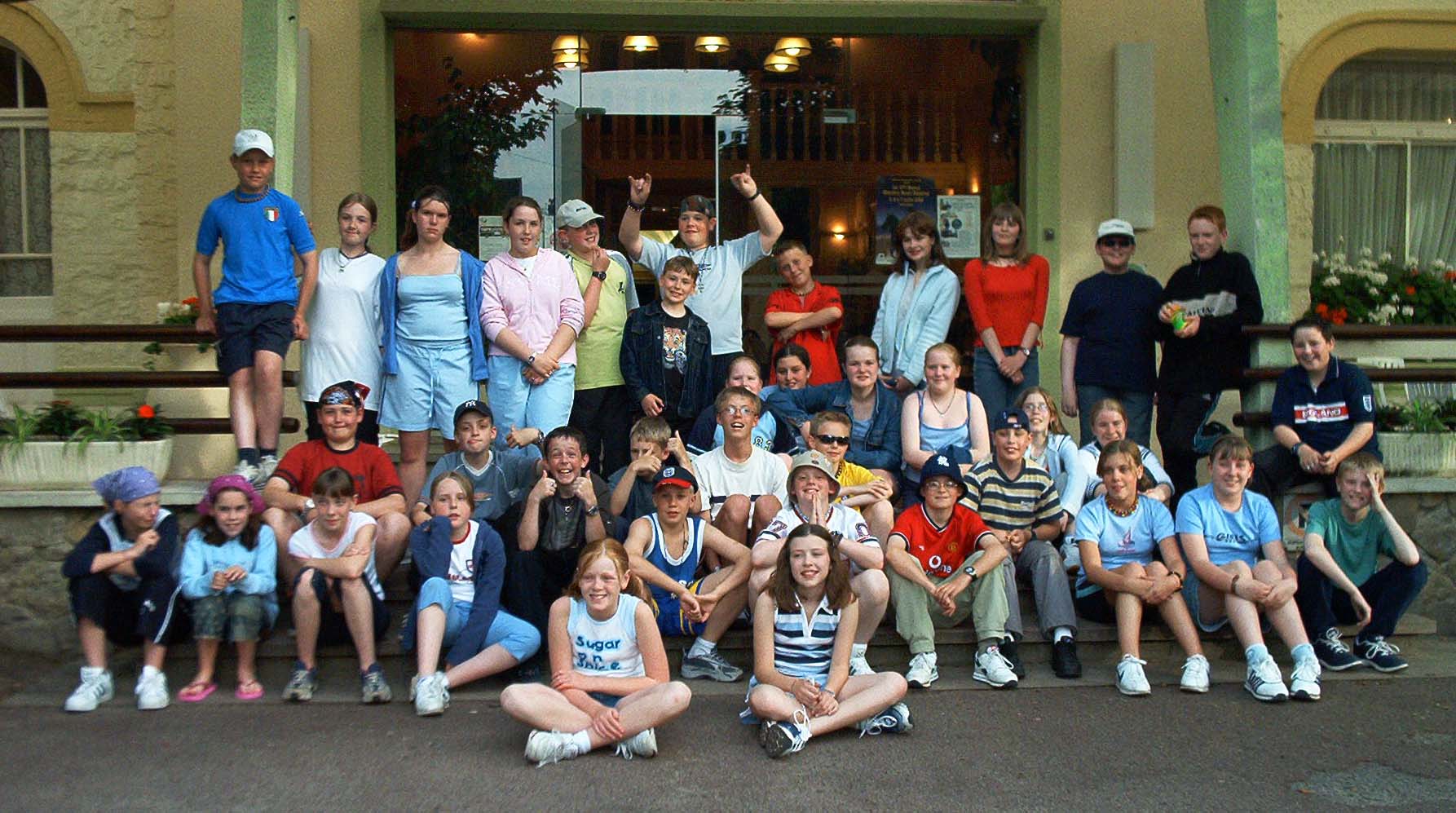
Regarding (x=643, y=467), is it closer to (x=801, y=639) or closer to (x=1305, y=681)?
(x=801, y=639)

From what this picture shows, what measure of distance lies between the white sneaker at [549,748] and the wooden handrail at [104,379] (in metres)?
2.87

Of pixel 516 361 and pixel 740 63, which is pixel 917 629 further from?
pixel 740 63

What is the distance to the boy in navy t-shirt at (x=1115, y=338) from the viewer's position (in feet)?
26.2

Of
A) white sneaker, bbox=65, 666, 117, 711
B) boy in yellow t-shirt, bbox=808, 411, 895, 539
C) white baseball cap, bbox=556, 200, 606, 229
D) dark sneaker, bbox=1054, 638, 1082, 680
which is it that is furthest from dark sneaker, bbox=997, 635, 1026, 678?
white sneaker, bbox=65, 666, 117, 711

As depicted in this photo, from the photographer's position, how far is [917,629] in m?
6.64

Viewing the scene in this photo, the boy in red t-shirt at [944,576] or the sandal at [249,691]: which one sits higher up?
the boy in red t-shirt at [944,576]

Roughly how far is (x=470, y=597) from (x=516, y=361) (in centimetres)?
143

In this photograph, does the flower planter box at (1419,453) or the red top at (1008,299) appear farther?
the red top at (1008,299)

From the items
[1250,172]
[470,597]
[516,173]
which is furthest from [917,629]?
[516,173]

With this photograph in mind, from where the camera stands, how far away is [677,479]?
21.9ft

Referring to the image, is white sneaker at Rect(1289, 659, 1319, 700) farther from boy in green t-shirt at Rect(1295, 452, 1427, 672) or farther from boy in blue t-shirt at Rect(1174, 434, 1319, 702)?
boy in green t-shirt at Rect(1295, 452, 1427, 672)

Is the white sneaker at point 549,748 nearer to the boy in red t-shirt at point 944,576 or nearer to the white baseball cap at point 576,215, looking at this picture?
the boy in red t-shirt at point 944,576

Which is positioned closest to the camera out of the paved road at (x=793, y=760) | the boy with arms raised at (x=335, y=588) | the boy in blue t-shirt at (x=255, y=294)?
the paved road at (x=793, y=760)

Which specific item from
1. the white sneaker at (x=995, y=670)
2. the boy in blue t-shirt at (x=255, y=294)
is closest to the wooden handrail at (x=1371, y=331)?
the white sneaker at (x=995, y=670)
